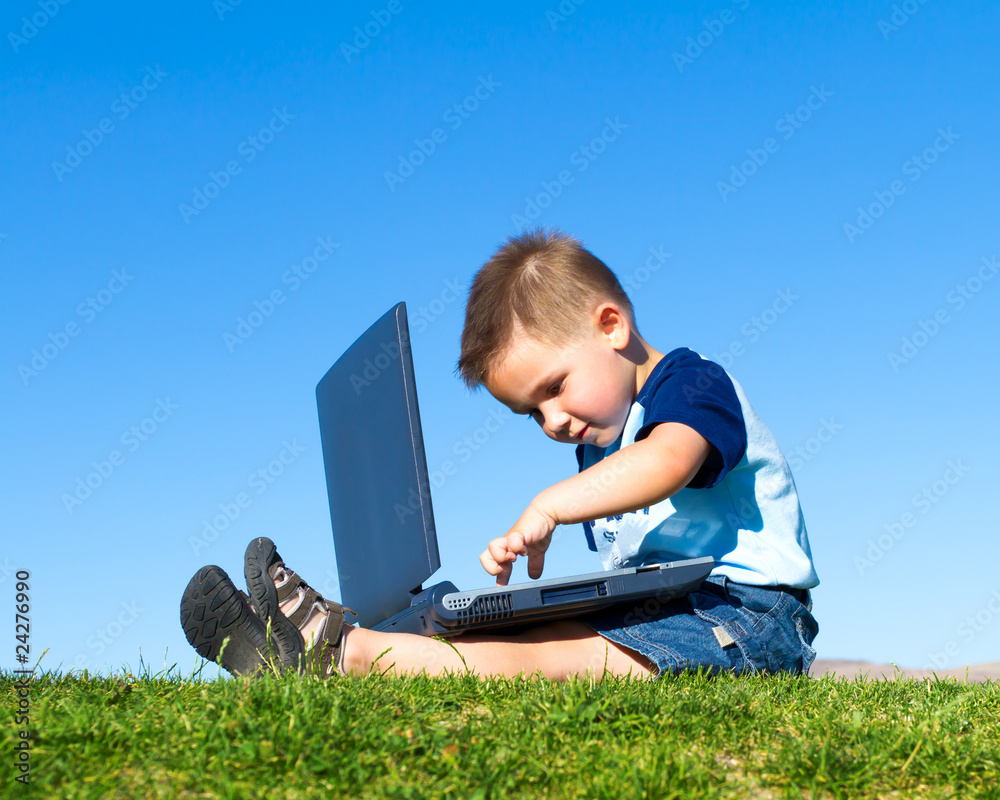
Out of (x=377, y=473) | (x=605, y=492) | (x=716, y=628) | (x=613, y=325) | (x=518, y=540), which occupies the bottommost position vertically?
(x=716, y=628)

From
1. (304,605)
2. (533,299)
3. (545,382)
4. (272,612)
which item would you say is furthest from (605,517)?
(272,612)

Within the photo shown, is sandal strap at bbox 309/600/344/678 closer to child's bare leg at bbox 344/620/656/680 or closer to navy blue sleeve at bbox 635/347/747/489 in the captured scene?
child's bare leg at bbox 344/620/656/680

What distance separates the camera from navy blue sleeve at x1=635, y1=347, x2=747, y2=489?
3.29m

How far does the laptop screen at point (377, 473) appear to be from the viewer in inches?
123

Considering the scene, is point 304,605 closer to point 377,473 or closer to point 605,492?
point 377,473

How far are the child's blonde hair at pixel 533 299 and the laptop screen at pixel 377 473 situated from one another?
2.30ft

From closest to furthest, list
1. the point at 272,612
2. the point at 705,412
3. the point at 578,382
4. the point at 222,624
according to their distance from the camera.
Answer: the point at 222,624 → the point at 272,612 → the point at 705,412 → the point at 578,382

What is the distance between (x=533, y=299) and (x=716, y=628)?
5.46 feet

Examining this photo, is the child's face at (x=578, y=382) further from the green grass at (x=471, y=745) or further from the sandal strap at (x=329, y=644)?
the green grass at (x=471, y=745)

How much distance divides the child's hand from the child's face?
840 mm

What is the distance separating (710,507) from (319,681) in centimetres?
188

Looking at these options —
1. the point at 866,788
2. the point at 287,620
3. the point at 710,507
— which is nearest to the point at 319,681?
the point at 287,620

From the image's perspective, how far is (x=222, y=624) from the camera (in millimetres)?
2822

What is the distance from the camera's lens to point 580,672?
3.34 m
